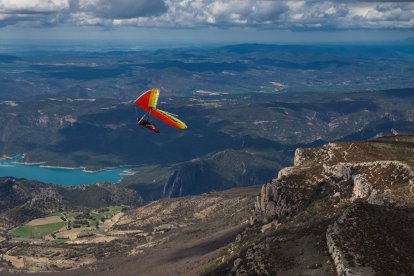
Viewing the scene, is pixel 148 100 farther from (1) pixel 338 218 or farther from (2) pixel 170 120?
(1) pixel 338 218

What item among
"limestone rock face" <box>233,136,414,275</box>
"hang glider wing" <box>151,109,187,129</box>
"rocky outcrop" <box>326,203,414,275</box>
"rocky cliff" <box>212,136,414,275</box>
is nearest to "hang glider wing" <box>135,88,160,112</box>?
"hang glider wing" <box>151,109,187,129</box>

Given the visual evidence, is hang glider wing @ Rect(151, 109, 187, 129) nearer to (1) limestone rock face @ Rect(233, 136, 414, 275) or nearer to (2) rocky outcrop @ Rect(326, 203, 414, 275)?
(1) limestone rock face @ Rect(233, 136, 414, 275)

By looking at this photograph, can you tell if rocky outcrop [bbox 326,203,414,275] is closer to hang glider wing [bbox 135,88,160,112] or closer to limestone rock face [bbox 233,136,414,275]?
limestone rock face [bbox 233,136,414,275]

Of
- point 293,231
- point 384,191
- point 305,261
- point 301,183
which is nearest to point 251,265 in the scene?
point 305,261

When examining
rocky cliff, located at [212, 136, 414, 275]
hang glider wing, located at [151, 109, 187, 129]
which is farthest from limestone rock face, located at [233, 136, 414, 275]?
hang glider wing, located at [151, 109, 187, 129]

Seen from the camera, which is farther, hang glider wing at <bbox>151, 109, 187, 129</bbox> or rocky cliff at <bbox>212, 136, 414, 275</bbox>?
hang glider wing at <bbox>151, 109, 187, 129</bbox>

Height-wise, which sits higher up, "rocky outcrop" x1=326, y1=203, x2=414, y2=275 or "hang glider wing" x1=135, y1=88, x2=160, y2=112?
"hang glider wing" x1=135, y1=88, x2=160, y2=112

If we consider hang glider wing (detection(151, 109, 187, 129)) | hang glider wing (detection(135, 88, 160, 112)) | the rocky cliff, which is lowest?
the rocky cliff

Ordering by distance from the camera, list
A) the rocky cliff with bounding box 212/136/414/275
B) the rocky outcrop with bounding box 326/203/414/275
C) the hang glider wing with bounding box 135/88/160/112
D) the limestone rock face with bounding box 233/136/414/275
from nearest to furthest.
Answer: the rocky outcrop with bounding box 326/203/414/275, the limestone rock face with bounding box 233/136/414/275, the rocky cliff with bounding box 212/136/414/275, the hang glider wing with bounding box 135/88/160/112

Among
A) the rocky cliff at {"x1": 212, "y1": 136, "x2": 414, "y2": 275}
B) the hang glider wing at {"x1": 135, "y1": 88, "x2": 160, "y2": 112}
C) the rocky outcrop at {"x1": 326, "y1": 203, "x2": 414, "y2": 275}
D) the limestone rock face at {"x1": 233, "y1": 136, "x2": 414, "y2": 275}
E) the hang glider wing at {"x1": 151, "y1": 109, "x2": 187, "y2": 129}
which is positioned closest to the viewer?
the rocky outcrop at {"x1": 326, "y1": 203, "x2": 414, "y2": 275}

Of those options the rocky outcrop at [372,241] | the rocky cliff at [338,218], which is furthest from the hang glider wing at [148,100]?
the rocky outcrop at [372,241]
